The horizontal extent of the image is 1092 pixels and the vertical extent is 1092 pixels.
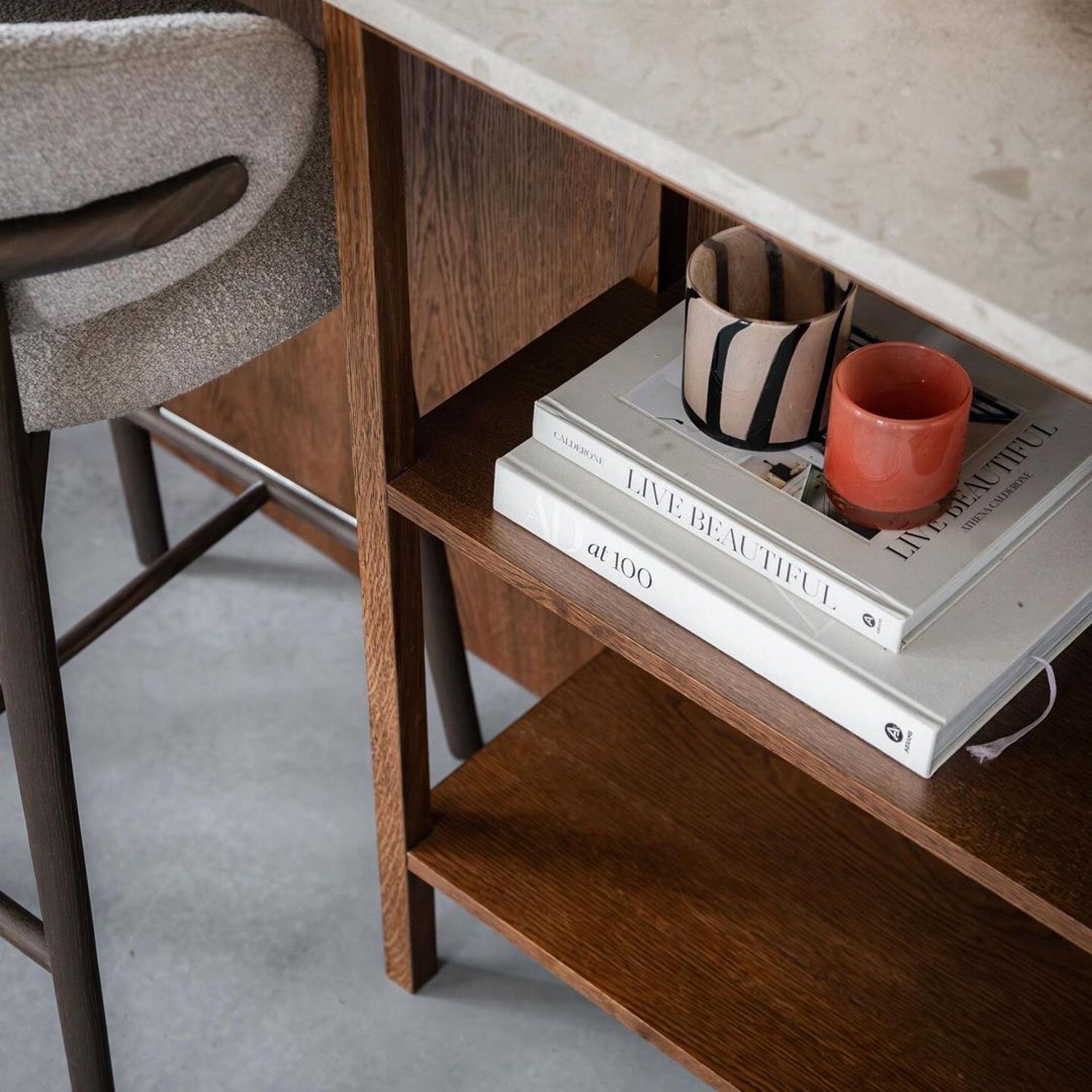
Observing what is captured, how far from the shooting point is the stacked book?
0.81 metres

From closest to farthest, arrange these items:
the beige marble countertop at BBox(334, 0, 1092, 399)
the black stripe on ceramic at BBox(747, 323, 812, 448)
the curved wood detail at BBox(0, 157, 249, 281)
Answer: the beige marble countertop at BBox(334, 0, 1092, 399) < the curved wood detail at BBox(0, 157, 249, 281) < the black stripe on ceramic at BBox(747, 323, 812, 448)

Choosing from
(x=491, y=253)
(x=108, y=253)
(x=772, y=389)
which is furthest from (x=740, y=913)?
(x=108, y=253)

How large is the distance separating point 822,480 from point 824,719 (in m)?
0.14

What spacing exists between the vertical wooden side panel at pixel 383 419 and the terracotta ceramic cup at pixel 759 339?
18cm

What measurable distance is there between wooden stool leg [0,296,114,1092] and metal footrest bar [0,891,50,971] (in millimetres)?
25

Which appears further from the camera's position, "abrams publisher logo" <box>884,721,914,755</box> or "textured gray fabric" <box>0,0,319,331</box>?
"abrams publisher logo" <box>884,721,914,755</box>

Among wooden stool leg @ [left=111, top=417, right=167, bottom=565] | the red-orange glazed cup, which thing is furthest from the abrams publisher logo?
wooden stool leg @ [left=111, top=417, right=167, bottom=565]

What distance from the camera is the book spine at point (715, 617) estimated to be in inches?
31.7

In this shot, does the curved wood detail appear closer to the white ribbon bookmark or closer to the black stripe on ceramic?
the black stripe on ceramic

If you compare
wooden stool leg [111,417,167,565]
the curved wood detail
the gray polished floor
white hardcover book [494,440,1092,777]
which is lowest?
the gray polished floor

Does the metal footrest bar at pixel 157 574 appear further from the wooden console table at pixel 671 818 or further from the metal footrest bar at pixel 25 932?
the wooden console table at pixel 671 818

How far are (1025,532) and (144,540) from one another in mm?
1114

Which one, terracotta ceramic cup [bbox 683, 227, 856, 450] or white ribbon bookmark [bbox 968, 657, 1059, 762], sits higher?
terracotta ceramic cup [bbox 683, 227, 856, 450]

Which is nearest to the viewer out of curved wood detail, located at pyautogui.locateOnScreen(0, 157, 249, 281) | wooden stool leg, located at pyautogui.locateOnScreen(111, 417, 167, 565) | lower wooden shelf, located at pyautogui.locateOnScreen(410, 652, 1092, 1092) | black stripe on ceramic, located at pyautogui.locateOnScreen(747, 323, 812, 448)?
curved wood detail, located at pyautogui.locateOnScreen(0, 157, 249, 281)
